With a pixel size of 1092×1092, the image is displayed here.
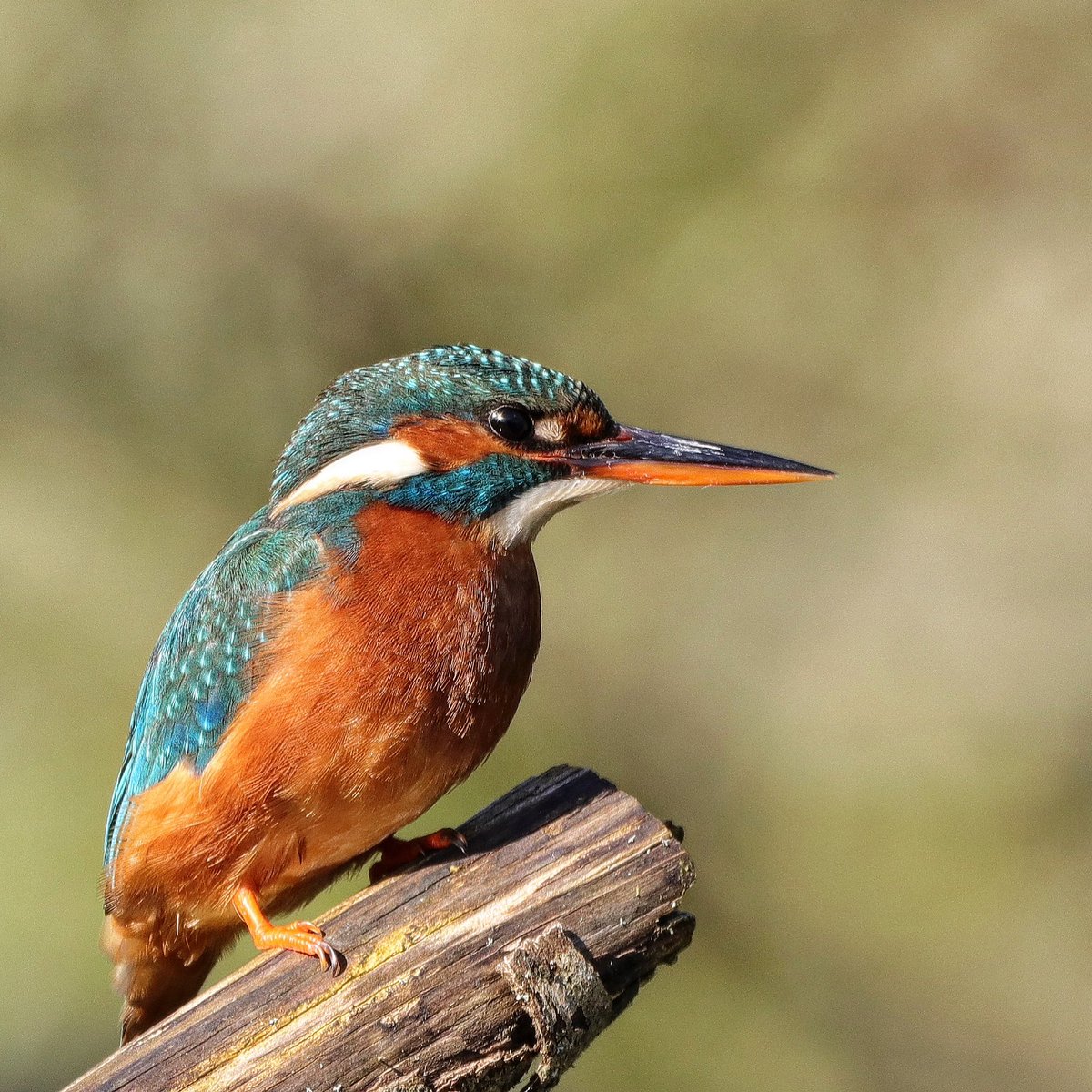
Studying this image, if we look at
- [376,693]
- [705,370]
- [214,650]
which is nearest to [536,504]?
[376,693]

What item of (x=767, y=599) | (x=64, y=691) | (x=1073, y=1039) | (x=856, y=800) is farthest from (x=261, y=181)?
(x=1073, y=1039)

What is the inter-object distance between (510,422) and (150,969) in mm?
1752

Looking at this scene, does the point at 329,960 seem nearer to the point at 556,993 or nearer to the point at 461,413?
the point at 556,993

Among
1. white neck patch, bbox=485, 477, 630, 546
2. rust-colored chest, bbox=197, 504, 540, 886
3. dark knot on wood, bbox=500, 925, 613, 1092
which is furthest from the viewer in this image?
white neck patch, bbox=485, 477, 630, 546

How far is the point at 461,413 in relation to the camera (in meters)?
3.33

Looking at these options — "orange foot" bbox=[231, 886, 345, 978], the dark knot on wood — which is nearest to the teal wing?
"orange foot" bbox=[231, 886, 345, 978]

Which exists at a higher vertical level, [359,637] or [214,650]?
[214,650]

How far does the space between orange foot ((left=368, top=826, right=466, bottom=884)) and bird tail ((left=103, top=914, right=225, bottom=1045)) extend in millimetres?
512

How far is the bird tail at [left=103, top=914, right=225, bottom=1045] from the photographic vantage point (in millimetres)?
3605

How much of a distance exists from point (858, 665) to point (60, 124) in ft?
15.0

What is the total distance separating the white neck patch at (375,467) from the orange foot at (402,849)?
850 millimetres

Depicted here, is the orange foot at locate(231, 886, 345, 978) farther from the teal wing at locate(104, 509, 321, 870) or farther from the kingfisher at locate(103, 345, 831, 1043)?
the teal wing at locate(104, 509, 321, 870)

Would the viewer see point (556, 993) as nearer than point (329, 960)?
Yes

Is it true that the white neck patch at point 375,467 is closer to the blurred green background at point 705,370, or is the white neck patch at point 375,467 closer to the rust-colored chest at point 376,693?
the rust-colored chest at point 376,693
